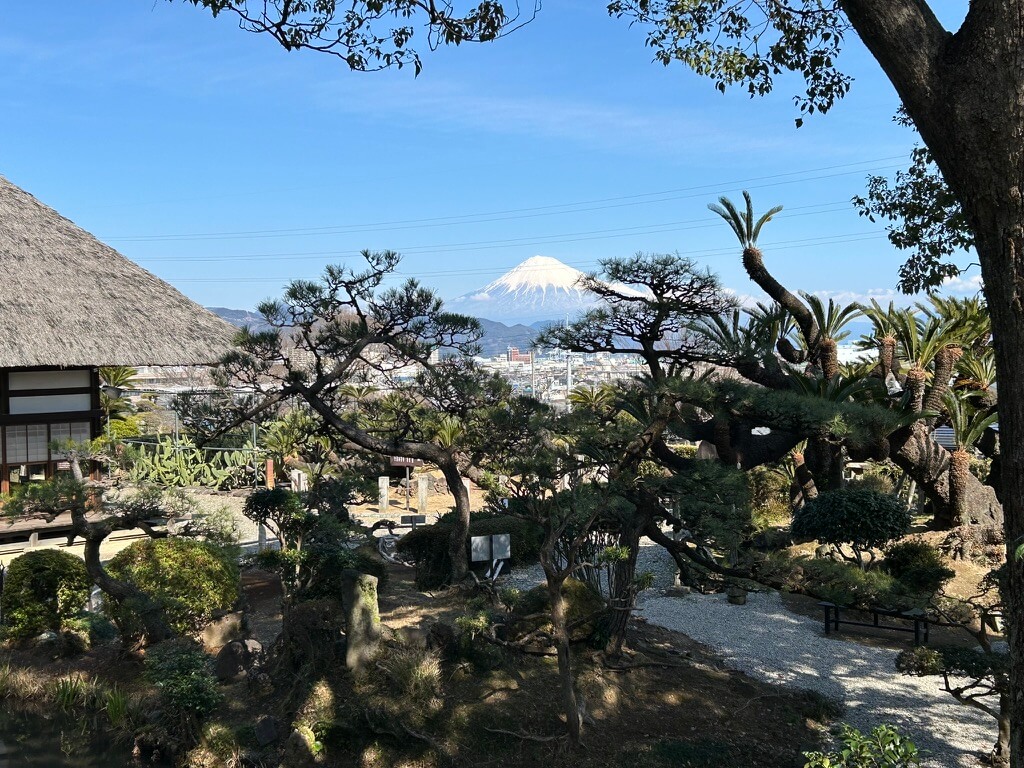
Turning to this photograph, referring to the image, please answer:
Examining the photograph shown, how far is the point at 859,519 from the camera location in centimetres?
1029

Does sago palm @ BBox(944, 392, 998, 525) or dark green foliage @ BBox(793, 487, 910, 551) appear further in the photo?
sago palm @ BBox(944, 392, 998, 525)

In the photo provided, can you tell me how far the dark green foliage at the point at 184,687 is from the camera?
25.0 ft

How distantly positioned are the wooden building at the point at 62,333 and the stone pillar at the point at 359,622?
8081mm

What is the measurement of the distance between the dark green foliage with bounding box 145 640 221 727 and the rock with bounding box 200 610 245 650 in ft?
5.32

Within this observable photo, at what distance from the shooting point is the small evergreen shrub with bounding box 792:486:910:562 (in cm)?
1027

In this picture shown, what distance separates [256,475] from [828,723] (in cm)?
1468

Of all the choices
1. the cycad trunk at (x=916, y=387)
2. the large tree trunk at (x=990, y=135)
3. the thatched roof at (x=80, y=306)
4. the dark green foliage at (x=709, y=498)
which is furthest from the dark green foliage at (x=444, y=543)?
the large tree trunk at (x=990, y=135)

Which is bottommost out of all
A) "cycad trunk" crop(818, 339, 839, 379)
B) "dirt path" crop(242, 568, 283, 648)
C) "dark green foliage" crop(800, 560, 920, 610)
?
"dirt path" crop(242, 568, 283, 648)

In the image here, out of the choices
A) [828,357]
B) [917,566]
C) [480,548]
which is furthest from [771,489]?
[480,548]

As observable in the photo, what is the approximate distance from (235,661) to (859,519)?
7326 mm

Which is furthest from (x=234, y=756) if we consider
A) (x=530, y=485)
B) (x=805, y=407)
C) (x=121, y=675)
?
(x=805, y=407)

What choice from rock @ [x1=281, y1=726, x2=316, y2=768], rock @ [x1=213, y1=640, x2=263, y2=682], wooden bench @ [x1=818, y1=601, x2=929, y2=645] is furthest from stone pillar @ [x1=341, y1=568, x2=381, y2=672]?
wooden bench @ [x1=818, y1=601, x2=929, y2=645]

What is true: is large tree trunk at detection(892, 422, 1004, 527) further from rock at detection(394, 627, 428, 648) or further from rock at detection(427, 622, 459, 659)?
Answer: rock at detection(394, 627, 428, 648)

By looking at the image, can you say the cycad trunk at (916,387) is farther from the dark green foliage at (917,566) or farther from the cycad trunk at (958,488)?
the cycad trunk at (958,488)
